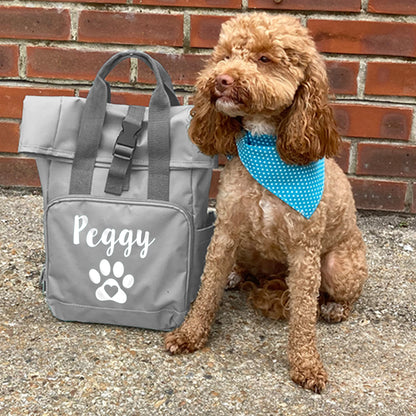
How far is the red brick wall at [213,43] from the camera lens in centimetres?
289

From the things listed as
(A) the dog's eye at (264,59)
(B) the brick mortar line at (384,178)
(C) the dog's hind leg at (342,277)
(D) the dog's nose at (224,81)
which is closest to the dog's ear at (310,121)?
(A) the dog's eye at (264,59)

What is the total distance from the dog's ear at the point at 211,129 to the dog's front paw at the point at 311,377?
0.82 meters

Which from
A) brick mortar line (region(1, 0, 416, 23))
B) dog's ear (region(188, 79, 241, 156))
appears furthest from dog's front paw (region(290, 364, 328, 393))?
brick mortar line (region(1, 0, 416, 23))

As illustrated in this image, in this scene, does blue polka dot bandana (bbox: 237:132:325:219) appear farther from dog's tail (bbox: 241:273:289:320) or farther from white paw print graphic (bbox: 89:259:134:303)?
white paw print graphic (bbox: 89:259:134:303)

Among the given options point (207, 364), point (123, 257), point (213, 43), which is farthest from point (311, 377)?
point (213, 43)

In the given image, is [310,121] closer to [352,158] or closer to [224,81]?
[224,81]

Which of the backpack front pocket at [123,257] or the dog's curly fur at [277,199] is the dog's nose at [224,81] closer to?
the dog's curly fur at [277,199]

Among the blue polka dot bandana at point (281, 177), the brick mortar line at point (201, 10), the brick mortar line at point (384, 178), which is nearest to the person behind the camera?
the blue polka dot bandana at point (281, 177)

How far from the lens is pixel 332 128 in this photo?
1.89 m

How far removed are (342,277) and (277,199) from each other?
1.66ft

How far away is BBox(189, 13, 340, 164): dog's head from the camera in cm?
173

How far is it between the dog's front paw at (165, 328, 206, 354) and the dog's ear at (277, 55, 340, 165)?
2.52 feet

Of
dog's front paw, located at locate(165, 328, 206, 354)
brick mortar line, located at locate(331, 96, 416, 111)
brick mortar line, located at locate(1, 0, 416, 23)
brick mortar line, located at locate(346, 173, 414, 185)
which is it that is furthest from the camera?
brick mortar line, located at locate(346, 173, 414, 185)

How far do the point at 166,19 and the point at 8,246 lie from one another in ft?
4.66
